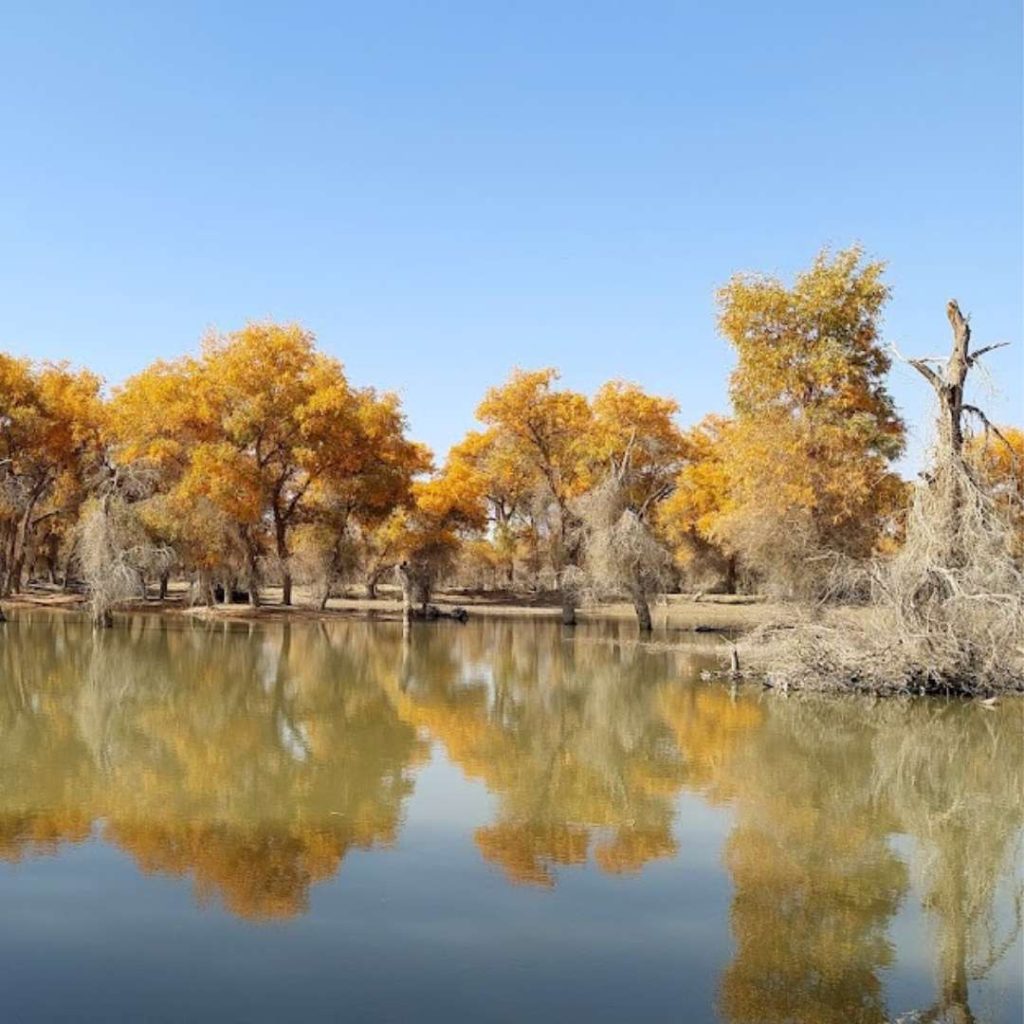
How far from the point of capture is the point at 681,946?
23.7 feet

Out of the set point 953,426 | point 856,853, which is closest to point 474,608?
point 953,426

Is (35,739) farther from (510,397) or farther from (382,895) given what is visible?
(510,397)

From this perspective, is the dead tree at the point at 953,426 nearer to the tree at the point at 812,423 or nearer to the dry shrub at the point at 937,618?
the dry shrub at the point at 937,618

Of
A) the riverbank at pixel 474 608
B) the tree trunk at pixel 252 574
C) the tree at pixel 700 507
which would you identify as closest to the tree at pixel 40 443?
the riverbank at pixel 474 608

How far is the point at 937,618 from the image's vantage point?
20219 mm

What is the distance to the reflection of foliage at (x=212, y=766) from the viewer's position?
9055 millimetres

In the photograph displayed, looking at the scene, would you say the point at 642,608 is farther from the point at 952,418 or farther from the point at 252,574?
the point at 952,418

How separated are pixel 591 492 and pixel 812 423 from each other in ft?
39.6

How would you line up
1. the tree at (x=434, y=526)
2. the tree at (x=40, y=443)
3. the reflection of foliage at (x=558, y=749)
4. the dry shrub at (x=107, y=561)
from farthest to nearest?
the tree at (x=434, y=526) < the tree at (x=40, y=443) < the dry shrub at (x=107, y=561) < the reflection of foliage at (x=558, y=749)

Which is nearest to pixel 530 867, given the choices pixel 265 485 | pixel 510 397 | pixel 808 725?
pixel 808 725

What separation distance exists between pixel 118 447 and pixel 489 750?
3399cm

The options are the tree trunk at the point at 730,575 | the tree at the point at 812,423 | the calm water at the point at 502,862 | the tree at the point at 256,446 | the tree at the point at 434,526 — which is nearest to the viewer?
the calm water at the point at 502,862

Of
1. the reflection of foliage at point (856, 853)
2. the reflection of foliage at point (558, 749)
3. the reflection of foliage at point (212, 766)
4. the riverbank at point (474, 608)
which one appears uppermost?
the riverbank at point (474, 608)

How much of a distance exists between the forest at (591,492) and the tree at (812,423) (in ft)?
0.20
